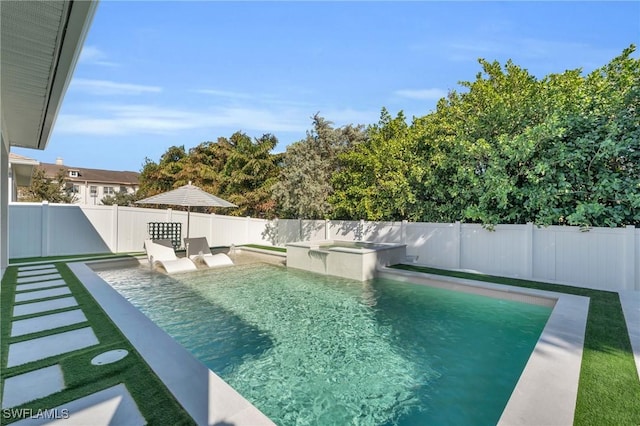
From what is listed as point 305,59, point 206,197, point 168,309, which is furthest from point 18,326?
point 305,59

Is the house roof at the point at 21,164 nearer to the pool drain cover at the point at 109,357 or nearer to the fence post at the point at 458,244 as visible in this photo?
the pool drain cover at the point at 109,357

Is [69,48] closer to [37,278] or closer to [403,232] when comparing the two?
[37,278]

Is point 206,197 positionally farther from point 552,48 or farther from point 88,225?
point 552,48

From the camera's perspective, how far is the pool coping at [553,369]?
2.74 metres

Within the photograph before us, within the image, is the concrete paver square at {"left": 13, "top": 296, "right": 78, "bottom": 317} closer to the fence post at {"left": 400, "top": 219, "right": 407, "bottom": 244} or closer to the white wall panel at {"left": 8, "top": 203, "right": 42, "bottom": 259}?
the white wall panel at {"left": 8, "top": 203, "right": 42, "bottom": 259}

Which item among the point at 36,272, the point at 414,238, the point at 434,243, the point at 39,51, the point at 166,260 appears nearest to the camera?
the point at 39,51

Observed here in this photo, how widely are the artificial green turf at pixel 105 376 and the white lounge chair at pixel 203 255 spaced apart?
6526mm

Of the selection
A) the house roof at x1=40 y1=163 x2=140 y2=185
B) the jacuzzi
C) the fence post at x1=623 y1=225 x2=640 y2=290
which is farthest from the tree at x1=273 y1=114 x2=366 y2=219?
the house roof at x1=40 y1=163 x2=140 y2=185

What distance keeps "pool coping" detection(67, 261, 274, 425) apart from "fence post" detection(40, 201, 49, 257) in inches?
392

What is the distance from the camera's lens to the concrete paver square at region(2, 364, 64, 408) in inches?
113

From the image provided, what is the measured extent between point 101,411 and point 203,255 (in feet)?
30.8

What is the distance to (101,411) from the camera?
2.66 metres

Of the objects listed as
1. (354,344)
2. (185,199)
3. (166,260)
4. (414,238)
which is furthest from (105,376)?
(414,238)

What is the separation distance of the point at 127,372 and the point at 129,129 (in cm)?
1711
